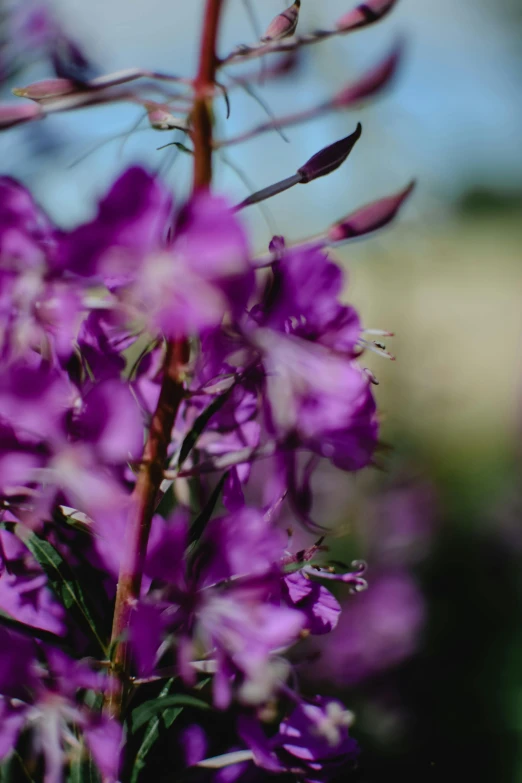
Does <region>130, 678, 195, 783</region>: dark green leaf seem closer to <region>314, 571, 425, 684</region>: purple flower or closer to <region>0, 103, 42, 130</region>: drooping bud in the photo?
<region>0, 103, 42, 130</region>: drooping bud

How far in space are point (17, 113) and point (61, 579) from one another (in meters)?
0.39

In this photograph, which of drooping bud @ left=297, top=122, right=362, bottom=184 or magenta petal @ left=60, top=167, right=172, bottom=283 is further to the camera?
drooping bud @ left=297, top=122, right=362, bottom=184

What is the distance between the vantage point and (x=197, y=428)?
0.73 metres

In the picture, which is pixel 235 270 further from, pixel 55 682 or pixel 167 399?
pixel 55 682

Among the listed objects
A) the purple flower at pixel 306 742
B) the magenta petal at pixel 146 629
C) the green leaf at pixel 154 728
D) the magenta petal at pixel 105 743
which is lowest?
the purple flower at pixel 306 742

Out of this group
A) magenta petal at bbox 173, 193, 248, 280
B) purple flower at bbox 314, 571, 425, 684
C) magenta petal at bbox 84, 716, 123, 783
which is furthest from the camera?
purple flower at bbox 314, 571, 425, 684

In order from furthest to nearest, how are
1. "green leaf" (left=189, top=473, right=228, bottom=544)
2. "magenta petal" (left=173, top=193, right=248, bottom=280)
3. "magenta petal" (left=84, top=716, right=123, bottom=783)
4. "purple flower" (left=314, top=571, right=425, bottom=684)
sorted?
"purple flower" (left=314, top=571, right=425, bottom=684) < "green leaf" (left=189, top=473, right=228, bottom=544) < "magenta petal" (left=84, top=716, right=123, bottom=783) < "magenta petal" (left=173, top=193, right=248, bottom=280)

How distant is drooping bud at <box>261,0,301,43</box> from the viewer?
2.21ft

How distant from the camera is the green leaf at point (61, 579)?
752 millimetres

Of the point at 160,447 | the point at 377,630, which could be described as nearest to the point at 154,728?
the point at 160,447

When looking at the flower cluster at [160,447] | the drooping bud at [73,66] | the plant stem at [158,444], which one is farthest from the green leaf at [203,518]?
the drooping bud at [73,66]

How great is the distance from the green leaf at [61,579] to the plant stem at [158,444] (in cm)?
5

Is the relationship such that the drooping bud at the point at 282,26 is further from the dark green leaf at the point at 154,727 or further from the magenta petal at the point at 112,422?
the dark green leaf at the point at 154,727

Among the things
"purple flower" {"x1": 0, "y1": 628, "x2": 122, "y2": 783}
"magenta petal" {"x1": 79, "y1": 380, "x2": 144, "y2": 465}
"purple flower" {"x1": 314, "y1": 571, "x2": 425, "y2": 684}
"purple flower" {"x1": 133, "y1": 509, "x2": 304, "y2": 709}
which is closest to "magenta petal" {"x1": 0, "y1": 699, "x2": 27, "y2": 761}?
"purple flower" {"x1": 0, "y1": 628, "x2": 122, "y2": 783}
